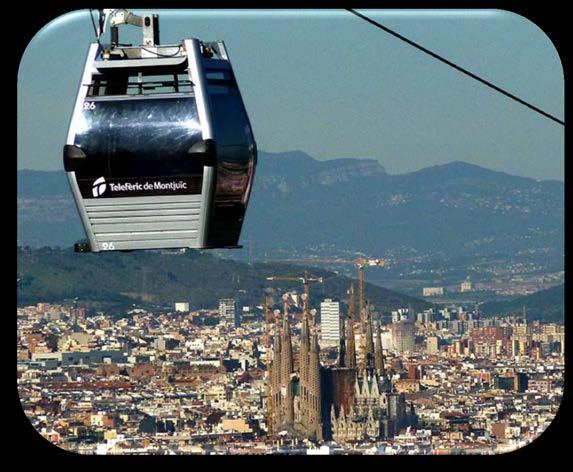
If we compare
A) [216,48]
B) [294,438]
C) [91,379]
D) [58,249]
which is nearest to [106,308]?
[91,379]

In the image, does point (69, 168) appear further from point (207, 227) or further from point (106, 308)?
point (106, 308)

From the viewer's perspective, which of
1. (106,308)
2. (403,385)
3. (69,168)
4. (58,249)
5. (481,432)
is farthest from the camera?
(403,385)

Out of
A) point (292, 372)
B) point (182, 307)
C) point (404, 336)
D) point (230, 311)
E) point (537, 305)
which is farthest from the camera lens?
point (292, 372)

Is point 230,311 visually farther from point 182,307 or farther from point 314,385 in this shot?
point 314,385

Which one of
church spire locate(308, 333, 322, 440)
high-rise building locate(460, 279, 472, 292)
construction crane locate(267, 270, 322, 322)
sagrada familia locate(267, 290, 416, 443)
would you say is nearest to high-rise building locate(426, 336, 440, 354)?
sagrada familia locate(267, 290, 416, 443)

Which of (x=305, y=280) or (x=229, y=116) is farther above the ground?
(x=305, y=280)

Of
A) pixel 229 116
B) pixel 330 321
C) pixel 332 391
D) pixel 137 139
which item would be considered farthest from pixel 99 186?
pixel 330 321

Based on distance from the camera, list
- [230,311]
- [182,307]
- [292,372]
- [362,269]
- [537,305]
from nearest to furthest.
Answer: [537,305] → [362,269] → [182,307] → [230,311] → [292,372]
